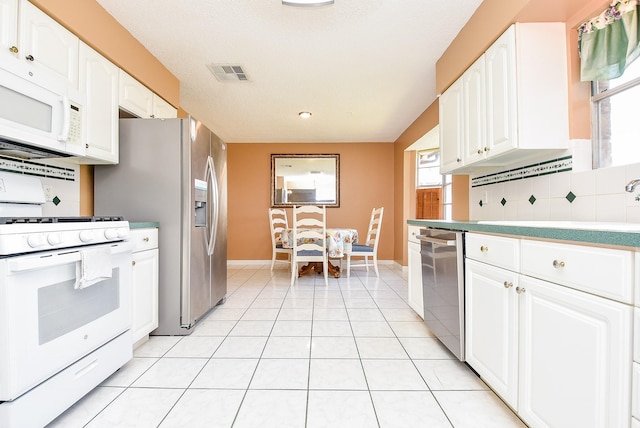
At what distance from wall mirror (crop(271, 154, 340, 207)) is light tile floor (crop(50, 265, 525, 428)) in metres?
2.99

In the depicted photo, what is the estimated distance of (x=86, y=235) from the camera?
1.38m

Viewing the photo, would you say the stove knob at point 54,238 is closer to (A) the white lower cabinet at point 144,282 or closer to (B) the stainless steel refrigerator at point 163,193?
(A) the white lower cabinet at point 144,282

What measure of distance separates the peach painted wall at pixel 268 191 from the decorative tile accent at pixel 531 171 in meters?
2.92

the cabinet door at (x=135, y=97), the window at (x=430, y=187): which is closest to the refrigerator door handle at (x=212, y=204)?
the cabinet door at (x=135, y=97)

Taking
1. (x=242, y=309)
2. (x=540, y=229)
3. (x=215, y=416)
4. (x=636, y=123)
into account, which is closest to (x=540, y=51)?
(x=636, y=123)

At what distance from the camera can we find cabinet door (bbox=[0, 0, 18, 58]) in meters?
1.39

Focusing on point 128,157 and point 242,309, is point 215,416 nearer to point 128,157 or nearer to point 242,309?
point 242,309

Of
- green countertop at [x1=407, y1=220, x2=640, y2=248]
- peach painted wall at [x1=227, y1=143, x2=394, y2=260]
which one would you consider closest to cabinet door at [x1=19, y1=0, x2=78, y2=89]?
green countertop at [x1=407, y1=220, x2=640, y2=248]

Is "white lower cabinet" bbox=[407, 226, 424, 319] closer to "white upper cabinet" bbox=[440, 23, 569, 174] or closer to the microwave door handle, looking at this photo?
"white upper cabinet" bbox=[440, 23, 569, 174]

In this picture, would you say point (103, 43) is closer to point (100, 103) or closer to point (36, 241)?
point (100, 103)

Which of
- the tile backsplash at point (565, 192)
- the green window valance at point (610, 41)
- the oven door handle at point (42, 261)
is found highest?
the green window valance at point (610, 41)

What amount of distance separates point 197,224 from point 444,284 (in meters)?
1.91

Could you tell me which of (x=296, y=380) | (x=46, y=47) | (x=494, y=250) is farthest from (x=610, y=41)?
(x=46, y=47)

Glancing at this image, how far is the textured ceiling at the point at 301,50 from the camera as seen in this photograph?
2.01 meters
